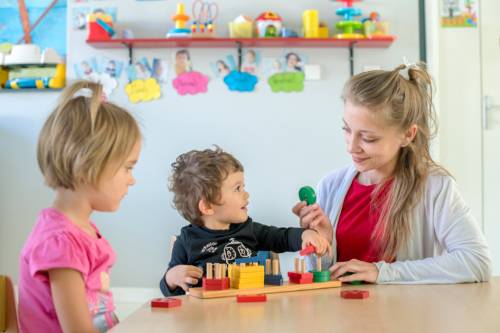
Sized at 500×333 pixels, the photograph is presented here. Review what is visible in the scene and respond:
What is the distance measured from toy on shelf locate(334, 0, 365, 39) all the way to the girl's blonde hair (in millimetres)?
1618

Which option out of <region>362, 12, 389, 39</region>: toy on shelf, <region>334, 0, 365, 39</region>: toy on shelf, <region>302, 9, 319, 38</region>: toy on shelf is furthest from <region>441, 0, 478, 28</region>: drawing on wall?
<region>302, 9, 319, 38</region>: toy on shelf

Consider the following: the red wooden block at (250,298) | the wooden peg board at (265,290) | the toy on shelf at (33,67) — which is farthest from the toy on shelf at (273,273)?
the toy on shelf at (33,67)

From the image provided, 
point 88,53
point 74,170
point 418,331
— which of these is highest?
point 88,53

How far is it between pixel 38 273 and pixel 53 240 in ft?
0.17

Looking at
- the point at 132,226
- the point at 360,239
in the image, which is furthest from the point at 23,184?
the point at 360,239

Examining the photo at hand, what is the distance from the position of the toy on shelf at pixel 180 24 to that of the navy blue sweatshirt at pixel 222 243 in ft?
5.63

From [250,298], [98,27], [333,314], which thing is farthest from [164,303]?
[98,27]

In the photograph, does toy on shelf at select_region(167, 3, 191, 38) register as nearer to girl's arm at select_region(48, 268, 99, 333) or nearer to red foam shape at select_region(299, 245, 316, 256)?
red foam shape at select_region(299, 245, 316, 256)

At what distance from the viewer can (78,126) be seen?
109 cm

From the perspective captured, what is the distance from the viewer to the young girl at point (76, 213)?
104cm

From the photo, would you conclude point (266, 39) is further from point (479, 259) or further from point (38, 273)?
point (38, 273)

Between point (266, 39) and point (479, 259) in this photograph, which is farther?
point (266, 39)

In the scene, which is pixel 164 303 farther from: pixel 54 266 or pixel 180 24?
pixel 180 24

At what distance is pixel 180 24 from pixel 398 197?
1992 millimetres
